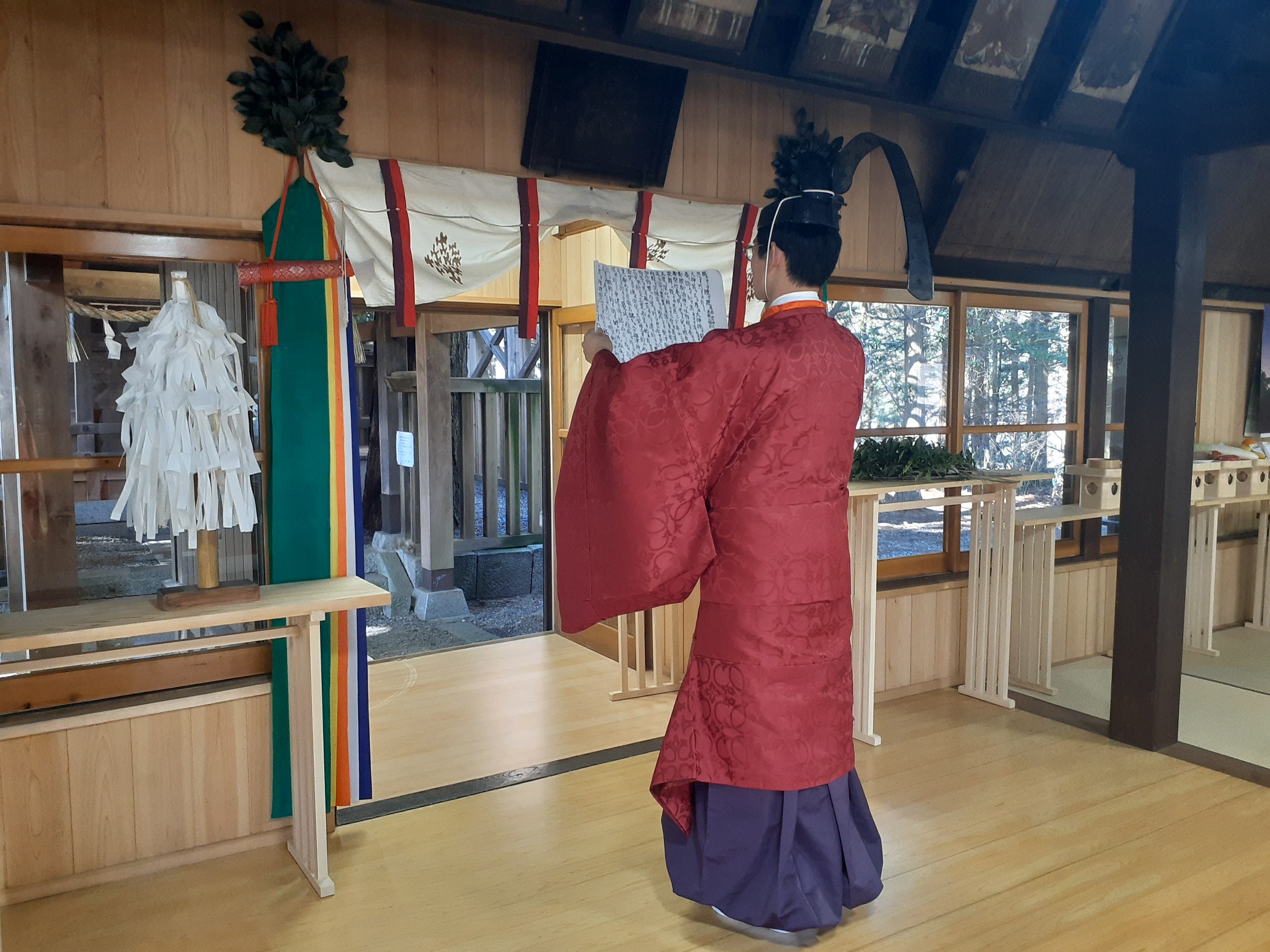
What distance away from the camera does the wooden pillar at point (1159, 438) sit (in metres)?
3.34

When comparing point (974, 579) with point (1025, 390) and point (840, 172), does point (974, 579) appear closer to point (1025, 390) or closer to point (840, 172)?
point (1025, 390)

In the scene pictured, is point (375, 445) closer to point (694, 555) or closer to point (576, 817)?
point (576, 817)

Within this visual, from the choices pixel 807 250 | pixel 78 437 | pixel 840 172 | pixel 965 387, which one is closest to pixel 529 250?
pixel 807 250

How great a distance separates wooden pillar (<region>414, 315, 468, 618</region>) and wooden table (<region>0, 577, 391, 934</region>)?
3.14m

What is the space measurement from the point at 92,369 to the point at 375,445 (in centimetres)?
478

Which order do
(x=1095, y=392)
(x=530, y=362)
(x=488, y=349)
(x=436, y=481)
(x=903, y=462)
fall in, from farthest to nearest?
(x=488, y=349) → (x=530, y=362) → (x=436, y=481) → (x=1095, y=392) → (x=903, y=462)

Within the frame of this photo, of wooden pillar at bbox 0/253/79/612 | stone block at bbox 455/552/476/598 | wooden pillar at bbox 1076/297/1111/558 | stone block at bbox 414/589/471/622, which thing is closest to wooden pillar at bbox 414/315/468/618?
stone block at bbox 414/589/471/622

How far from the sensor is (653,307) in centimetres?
259

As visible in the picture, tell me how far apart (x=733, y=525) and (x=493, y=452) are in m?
4.70

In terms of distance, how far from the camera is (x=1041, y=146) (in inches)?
161

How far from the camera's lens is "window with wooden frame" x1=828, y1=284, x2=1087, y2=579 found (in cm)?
416

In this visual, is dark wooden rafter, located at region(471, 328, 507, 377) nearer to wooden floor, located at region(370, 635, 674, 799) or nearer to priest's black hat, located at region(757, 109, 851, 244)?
wooden floor, located at region(370, 635, 674, 799)

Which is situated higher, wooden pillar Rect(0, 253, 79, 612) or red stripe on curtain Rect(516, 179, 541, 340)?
red stripe on curtain Rect(516, 179, 541, 340)

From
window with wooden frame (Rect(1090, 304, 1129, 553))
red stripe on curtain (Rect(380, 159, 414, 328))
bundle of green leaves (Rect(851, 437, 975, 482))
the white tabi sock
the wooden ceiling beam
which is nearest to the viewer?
the white tabi sock
